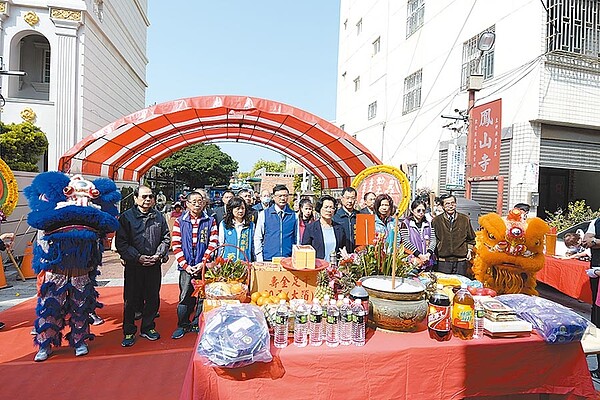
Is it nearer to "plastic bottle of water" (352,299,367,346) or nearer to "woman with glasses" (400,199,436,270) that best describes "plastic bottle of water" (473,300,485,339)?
"plastic bottle of water" (352,299,367,346)

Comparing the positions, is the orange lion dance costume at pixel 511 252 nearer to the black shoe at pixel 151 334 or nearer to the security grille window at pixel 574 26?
the black shoe at pixel 151 334

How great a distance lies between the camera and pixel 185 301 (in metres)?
3.63

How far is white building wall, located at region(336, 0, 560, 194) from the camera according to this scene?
7.29 metres

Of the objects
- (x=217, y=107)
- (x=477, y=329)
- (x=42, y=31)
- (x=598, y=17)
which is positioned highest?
(x=42, y=31)

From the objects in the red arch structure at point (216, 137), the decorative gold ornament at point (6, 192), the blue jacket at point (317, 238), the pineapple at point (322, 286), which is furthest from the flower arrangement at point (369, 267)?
the decorative gold ornament at point (6, 192)

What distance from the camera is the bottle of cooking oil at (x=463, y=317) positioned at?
6.53 ft

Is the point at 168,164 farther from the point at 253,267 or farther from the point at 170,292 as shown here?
the point at 253,267

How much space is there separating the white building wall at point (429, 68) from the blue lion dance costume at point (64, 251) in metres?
7.36

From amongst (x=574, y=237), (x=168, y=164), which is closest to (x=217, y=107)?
(x=574, y=237)

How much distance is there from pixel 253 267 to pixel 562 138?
738cm

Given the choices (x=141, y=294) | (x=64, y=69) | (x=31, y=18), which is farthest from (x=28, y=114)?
(x=141, y=294)

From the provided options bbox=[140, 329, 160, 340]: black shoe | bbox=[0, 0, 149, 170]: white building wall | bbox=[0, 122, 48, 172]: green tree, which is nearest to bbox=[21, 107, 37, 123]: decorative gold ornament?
bbox=[0, 0, 149, 170]: white building wall

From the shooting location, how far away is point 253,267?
2.40 m

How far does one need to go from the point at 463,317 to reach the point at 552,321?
1.70 ft
